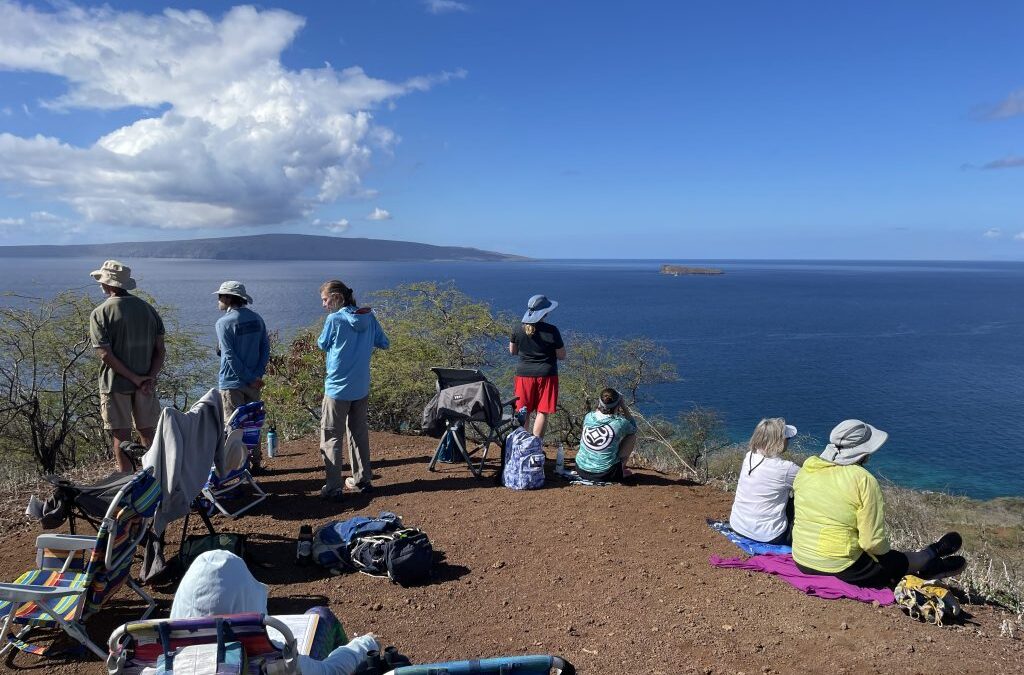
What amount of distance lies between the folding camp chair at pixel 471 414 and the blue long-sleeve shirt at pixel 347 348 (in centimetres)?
111

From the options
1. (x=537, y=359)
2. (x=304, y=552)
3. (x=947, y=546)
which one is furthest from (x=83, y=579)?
(x=947, y=546)

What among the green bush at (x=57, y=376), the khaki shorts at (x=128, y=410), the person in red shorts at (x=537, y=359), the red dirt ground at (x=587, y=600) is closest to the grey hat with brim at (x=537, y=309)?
the person in red shorts at (x=537, y=359)

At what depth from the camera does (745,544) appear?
5102 mm

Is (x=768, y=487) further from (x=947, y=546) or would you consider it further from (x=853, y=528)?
(x=947, y=546)

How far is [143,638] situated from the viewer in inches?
87.7

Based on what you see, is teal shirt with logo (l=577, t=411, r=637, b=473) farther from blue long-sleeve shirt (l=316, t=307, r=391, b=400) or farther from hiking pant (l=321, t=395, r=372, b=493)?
blue long-sleeve shirt (l=316, t=307, r=391, b=400)

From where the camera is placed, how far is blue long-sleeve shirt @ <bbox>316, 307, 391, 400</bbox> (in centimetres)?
577

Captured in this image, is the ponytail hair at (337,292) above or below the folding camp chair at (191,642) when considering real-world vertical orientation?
above

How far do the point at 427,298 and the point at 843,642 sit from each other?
1090cm

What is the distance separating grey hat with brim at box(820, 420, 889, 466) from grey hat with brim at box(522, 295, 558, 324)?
305 centimetres

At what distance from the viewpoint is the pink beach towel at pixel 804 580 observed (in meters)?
4.21

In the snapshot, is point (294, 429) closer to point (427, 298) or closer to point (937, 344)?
point (427, 298)

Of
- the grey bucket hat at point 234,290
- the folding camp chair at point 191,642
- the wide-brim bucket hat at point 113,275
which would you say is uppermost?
the wide-brim bucket hat at point 113,275

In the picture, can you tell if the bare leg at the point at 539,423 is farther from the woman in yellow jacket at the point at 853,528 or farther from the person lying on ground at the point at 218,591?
the person lying on ground at the point at 218,591
